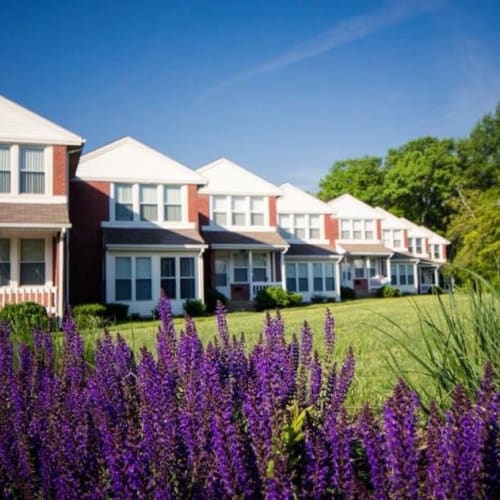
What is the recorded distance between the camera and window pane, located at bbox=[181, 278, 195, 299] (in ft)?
72.8

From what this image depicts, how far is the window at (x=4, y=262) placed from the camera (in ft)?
59.4

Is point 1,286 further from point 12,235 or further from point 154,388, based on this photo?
A: point 154,388

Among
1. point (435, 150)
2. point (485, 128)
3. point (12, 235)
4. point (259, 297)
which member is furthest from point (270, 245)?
point (485, 128)

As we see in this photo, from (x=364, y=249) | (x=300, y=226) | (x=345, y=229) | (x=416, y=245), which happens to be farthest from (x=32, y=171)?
(x=416, y=245)

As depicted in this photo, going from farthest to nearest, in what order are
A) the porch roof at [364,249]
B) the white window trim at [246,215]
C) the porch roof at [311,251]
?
the porch roof at [364,249]
the porch roof at [311,251]
the white window trim at [246,215]

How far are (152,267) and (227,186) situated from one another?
7040 millimetres

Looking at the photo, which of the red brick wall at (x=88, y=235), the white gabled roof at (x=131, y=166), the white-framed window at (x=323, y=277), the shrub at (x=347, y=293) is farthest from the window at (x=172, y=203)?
the shrub at (x=347, y=293)

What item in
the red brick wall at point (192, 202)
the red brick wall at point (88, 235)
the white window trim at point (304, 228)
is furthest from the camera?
the white window trim at point (304, 228)

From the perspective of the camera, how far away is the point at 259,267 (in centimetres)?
2770

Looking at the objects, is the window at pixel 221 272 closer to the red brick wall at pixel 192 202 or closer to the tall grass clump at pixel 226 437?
the red brick wall at pixel 192 202

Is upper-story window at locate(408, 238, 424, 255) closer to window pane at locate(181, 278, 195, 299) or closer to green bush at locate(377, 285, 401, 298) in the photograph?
green bush at locate(377, 285, 401, 298)

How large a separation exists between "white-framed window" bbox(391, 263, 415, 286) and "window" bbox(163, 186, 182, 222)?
79.5 feet

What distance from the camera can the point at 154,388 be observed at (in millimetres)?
2350

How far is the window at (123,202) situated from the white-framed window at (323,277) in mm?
13230
